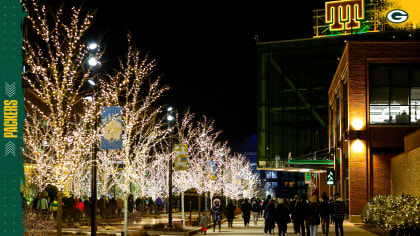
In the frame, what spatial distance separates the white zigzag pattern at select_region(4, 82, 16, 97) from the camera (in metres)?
13.6

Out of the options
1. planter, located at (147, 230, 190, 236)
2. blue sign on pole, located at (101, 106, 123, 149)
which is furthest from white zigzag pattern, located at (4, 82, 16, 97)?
planter, located at (147, 230, 190, 236)

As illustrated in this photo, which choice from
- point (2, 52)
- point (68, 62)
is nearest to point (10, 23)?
point (2, 52)

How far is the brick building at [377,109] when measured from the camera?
39719mm

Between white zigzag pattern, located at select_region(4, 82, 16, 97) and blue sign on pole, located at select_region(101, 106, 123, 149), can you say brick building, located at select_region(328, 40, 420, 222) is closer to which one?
blue sign on pole, located at select_region(101, 106, 123, 149)

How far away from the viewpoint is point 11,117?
1351 cm

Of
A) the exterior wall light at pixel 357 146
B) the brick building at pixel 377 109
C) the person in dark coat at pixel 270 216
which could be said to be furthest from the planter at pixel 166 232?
the exterior wall light at pixel 357 146

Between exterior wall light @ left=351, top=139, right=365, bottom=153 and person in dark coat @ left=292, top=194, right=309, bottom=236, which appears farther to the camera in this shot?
exterior wall light @ left=351, top=139, right=365, bottom=153

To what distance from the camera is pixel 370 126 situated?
40344 mm

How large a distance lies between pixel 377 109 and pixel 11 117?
102ft

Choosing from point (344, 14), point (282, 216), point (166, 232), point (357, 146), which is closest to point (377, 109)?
point (357, 146)

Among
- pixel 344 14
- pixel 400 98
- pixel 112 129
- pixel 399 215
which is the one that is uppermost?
pixel 344 14

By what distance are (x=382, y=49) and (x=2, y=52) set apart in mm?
31300

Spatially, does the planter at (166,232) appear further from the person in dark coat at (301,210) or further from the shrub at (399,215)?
the shrub at (399,215)

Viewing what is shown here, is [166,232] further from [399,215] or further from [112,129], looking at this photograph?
[399,215]
